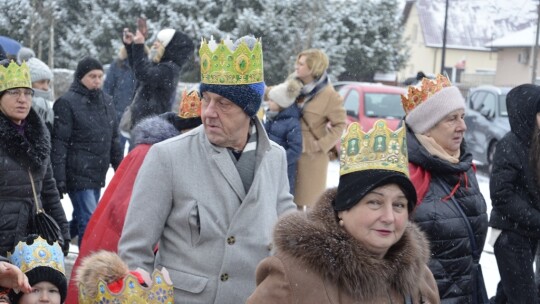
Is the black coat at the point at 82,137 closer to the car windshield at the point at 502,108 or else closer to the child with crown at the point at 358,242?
the child with crown at the point at 358,242


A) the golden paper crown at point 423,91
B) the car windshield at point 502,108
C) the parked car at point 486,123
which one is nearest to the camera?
the golden paper crown at point 423,91

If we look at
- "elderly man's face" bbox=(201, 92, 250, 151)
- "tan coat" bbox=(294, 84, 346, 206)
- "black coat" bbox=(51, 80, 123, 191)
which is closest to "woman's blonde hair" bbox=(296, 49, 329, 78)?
"tan coat" bbox=(294, 84, 346, 206)

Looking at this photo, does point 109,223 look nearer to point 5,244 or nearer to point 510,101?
point 5,244

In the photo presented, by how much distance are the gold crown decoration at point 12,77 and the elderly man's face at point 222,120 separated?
2.11 meters

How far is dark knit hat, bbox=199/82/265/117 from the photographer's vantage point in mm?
3338

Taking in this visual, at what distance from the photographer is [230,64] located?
3.38 meters

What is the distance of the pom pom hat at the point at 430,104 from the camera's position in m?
4.57

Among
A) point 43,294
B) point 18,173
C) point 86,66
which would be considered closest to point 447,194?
point 43,294

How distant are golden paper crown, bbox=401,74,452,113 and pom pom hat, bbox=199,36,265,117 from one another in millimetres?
1504

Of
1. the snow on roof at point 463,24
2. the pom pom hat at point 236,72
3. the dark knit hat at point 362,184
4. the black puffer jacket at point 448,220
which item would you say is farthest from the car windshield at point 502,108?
the snow on roof at point 463,24

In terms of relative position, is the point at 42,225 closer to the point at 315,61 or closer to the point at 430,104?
the point at 430,104

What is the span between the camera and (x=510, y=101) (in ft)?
17.4

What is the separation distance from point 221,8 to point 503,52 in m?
22.5

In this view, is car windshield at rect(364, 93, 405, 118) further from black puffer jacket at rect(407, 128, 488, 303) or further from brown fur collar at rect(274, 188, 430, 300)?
brown fur collar at rect(274, 188, 430, 300)
